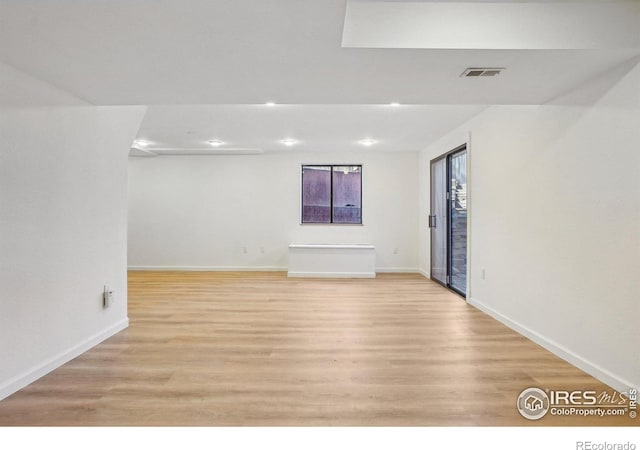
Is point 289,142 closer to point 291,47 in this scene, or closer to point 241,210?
point 241,210

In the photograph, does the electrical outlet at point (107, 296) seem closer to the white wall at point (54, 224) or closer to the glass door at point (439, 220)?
the white wall at point (54, 224)

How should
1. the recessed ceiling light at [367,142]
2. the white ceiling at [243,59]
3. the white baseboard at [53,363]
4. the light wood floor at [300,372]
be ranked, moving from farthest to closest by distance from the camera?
the recessed ceiling light at [367,142] → the white baseboard at [53,363] → the light wood floor at [300,372] → the white ceiling at [243,59]

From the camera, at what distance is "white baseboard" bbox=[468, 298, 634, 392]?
192cm

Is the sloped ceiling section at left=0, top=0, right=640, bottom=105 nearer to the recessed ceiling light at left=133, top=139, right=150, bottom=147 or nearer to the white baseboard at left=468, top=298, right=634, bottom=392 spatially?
the white baseboard at left=468, top=298, right=634, bottom=392

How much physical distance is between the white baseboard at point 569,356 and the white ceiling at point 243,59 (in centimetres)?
195

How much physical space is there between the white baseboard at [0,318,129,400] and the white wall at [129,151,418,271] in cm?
351

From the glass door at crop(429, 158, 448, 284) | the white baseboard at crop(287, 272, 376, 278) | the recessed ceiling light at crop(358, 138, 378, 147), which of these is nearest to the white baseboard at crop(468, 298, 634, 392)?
the glass door at crop(429, 158, 448, 284)

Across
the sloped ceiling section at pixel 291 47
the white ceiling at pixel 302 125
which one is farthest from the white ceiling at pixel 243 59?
the white ceiling at pixel 302 125

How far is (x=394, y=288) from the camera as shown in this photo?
190 inches

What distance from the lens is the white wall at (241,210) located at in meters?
6.29

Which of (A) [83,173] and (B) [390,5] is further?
(A) [83,173]
